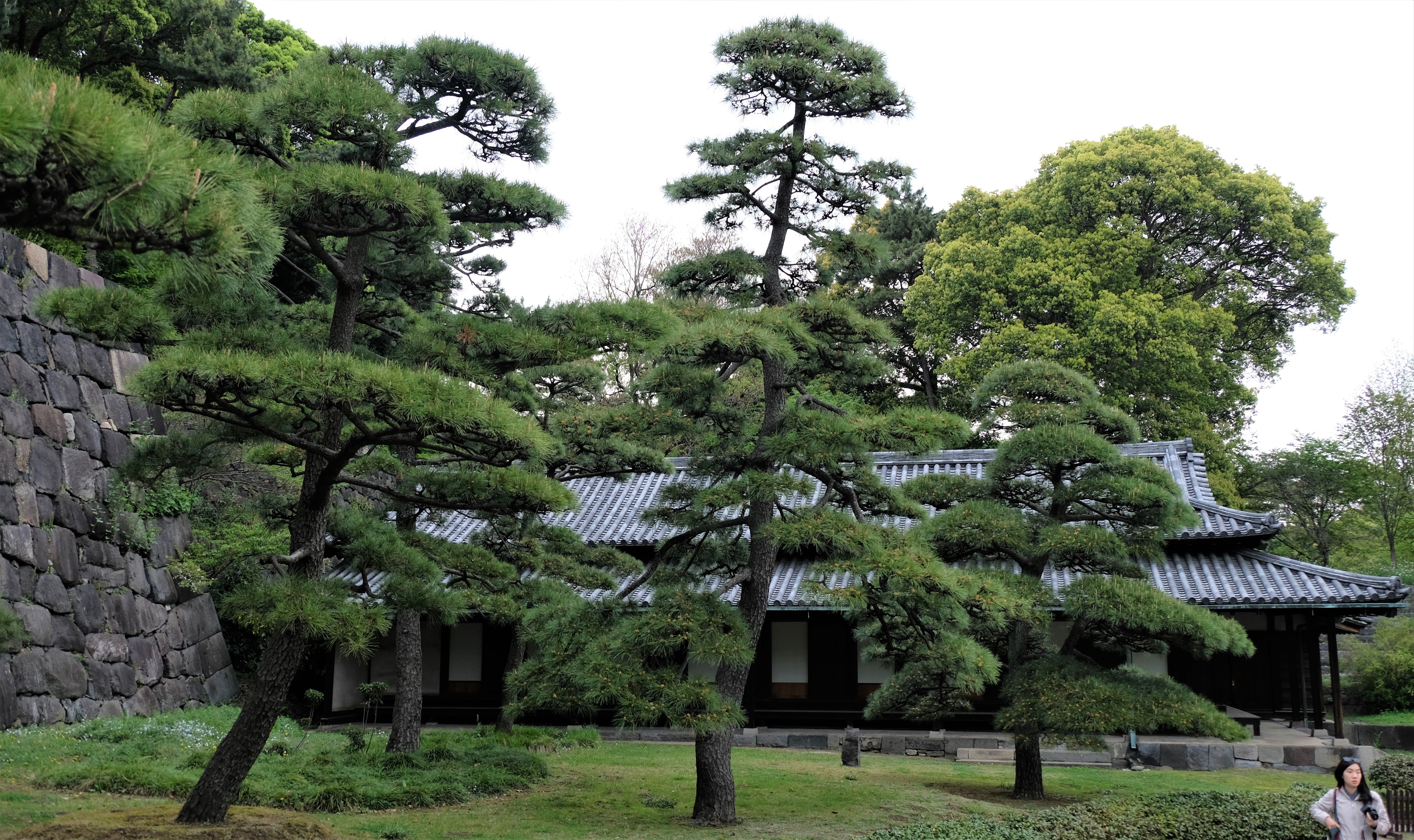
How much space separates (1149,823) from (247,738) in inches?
283

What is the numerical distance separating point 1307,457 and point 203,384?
1185 inches

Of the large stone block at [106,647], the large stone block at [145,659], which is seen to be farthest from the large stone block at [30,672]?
the large stone block at [145,659]

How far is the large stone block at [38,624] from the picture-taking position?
39.9 ft

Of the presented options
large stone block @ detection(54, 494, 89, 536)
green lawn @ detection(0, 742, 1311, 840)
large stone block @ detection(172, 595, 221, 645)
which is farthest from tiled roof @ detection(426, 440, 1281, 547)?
large stone block @ detection(54, 494, 89, 536)

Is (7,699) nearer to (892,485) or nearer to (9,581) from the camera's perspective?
(9,581)

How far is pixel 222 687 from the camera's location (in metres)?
15.9

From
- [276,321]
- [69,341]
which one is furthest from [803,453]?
[69,341]

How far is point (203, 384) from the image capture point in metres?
6.20

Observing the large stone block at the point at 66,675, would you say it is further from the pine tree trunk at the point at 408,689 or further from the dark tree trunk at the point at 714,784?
the dark tree trunk at the point at 714,784

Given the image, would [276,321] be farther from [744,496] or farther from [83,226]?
[83,226]

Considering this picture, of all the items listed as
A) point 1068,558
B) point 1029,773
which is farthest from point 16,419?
point 1029,773

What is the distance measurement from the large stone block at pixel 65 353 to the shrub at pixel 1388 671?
84.2ft

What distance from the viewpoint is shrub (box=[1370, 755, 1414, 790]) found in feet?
37.1

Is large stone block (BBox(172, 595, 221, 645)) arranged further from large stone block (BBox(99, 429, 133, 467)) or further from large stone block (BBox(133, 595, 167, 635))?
large stone block (BBox(99, 429, 133, 467))
